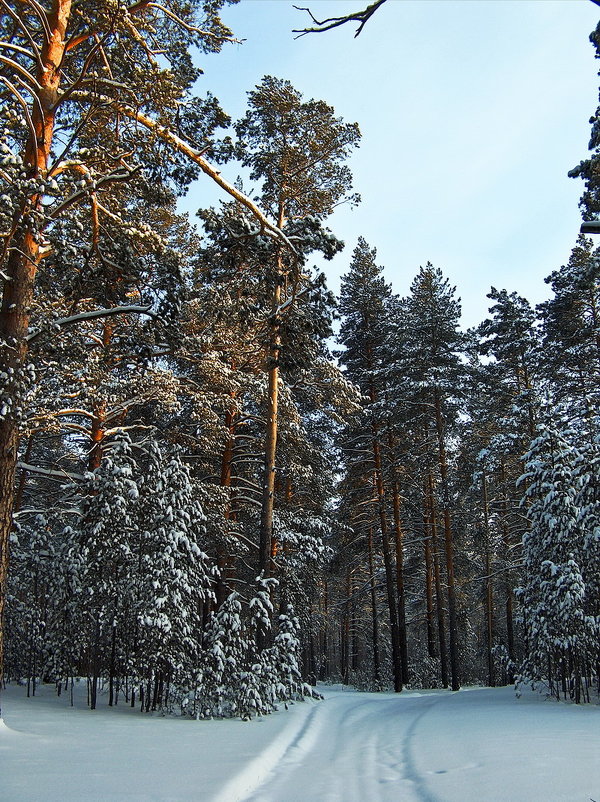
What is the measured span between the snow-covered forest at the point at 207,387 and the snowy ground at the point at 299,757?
144cm

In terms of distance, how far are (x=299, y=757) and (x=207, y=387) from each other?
1051 cm

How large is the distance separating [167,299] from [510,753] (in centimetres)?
732

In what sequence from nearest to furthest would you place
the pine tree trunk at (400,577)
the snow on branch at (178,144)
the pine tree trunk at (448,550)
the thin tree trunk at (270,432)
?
the snow on branch at (178,144), the thin tree trunk at (270,432), the pine tree trunk at (448,550), the pine tree trunk at (400,577)

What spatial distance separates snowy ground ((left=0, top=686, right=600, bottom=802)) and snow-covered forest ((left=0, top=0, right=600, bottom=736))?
1443 millimetres

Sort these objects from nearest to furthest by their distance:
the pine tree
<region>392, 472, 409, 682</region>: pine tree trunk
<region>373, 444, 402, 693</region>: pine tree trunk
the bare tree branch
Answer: the bare tree branch, <region>373, 444, 402, 693</region>: pine tree trunk, <region>392, 472, 409, 682</region>: pine tree trunk, the pine tree

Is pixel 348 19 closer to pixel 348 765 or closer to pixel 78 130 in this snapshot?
pixel 78 130

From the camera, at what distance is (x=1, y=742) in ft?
20.5

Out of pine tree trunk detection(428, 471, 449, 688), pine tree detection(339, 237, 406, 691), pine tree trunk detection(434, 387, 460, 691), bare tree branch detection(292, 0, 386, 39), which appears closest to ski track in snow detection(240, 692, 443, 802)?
bare tree branch detection(292, 0, 386, 39)

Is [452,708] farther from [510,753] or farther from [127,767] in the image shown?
[127,767]

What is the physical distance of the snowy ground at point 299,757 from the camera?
14.7 ft

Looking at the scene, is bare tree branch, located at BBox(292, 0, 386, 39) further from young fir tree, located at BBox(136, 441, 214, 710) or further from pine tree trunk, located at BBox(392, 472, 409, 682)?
pine tree trunk, located at BBox(392, 472, 409, 682)

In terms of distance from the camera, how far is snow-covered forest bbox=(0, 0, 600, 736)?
7.37 m

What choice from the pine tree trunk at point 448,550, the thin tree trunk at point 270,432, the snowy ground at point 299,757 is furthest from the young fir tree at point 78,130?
the pine tree trunk at point 448,550

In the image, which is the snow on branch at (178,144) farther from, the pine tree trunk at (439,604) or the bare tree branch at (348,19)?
the pine tree trunk at (439,604)
